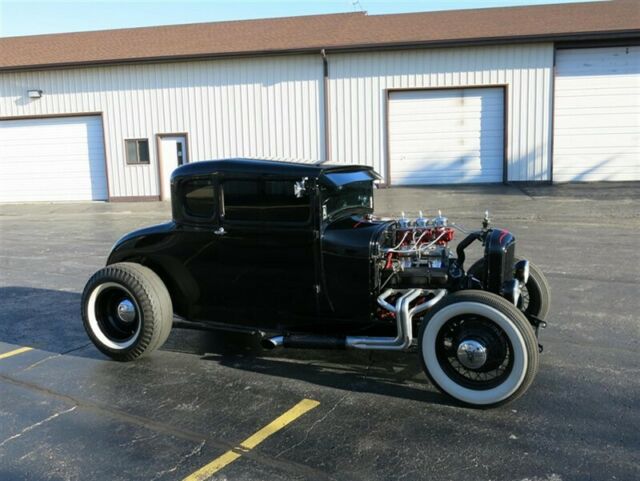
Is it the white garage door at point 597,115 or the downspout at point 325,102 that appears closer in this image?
the white garage door at point 597,115

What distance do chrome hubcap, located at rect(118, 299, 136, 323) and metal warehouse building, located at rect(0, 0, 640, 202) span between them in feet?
47.8

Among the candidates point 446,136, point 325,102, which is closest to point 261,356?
point 325,102

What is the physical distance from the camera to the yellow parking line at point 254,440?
3145 mm

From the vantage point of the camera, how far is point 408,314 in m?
4.00

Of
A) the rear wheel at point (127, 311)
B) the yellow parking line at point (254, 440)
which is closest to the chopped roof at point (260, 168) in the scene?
the rear wheel at point (127, 311)

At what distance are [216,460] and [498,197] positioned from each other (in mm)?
14125

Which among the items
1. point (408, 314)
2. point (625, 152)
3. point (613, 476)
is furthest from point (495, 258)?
point (625, 152)

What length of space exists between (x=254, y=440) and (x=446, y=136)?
16.3 metres

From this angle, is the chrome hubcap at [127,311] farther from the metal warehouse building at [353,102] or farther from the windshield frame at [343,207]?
the metal warehouse building at [353,102]

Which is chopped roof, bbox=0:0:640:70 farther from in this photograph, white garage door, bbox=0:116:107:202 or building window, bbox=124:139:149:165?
building window, bbox=124:139:149:165

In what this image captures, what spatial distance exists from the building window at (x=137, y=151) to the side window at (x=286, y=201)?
1676 centimetres

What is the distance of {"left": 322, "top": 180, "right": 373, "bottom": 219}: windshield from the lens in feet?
14.5

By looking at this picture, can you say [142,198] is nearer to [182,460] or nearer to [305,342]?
[305,342]

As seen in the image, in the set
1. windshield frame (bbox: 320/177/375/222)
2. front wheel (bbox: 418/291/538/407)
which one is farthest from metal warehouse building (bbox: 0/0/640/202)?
front wheel (bbox: 418/291/538/407)
